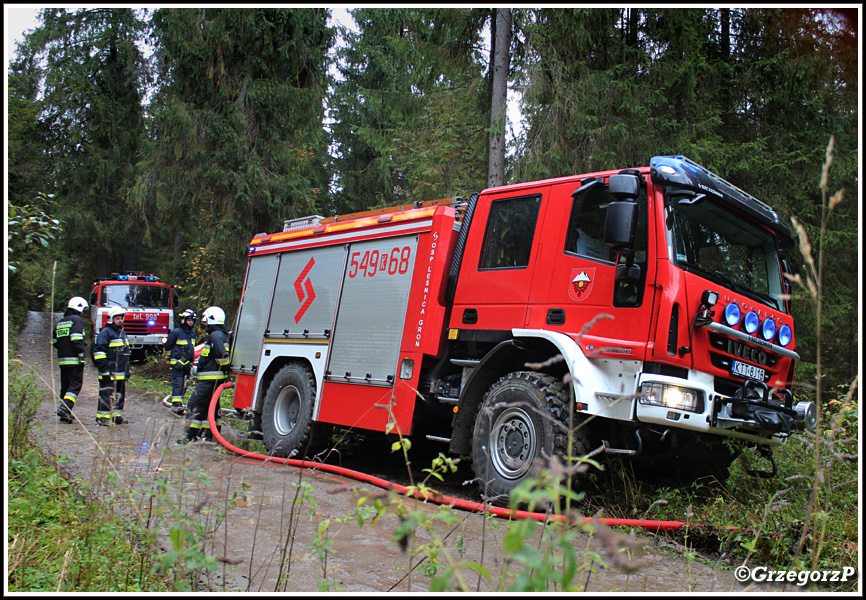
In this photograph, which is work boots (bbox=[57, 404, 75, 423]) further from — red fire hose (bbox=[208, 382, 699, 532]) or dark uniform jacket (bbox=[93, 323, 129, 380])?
dark uniform jacket (bbox=[93, 323, 129, 380])

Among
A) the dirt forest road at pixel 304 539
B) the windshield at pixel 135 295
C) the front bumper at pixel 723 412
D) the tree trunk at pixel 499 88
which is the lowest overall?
the dirt forest road at pixel 304 539

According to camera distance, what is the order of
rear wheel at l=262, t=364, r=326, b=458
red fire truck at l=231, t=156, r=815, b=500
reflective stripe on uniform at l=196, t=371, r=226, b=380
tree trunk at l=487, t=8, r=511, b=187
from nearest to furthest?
red fire truck at l=231, t=156, r=815, b=500, rear wheel at l=262, t=364, r=326, b=458, reflective stripe on uniform at l=196, t=371, r=226, b=380, tree trunk at l=487, t=8, r=511, b=187

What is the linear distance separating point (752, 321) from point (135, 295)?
1831 centimetres

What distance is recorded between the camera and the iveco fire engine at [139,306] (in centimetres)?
1823

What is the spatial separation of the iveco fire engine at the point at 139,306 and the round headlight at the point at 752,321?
1649 cm

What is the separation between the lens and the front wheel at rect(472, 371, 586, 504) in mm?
4797

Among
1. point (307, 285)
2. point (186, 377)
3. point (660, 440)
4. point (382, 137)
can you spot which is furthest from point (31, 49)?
point (660, 440)

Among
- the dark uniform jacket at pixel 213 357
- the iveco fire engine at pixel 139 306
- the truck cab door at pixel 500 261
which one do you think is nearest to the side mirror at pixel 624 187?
the truck cab door at pixel 500 261

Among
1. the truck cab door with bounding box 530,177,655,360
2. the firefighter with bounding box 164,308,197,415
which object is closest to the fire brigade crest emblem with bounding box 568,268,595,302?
the truck cab door with bounding box 530,177,655,360

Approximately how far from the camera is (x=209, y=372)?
856cm

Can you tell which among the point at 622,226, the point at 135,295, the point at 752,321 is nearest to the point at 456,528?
the point at 622,226

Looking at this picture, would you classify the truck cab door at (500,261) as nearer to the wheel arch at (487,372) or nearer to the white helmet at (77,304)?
the wheel arch at (487,372)

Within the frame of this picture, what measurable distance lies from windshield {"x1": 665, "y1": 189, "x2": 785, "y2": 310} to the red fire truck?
0.05ft

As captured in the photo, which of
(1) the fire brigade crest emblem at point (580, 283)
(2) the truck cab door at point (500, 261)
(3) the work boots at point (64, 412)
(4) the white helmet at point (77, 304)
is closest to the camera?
(3) the work boots at point (64, 412)
